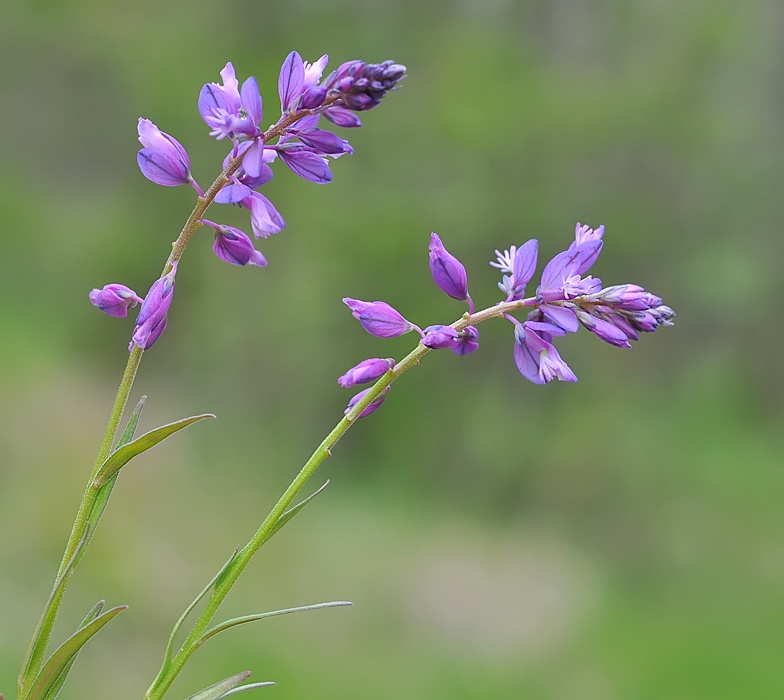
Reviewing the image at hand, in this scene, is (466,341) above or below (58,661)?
above

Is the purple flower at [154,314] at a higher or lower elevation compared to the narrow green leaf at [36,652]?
higher

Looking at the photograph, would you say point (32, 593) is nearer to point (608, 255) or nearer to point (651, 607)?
point (651, 607)

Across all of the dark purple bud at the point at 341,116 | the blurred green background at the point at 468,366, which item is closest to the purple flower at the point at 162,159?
the dark purple bud at the point at 341,116

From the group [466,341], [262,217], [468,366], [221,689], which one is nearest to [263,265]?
[262,217]

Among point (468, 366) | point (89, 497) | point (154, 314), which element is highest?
point (154, 314)

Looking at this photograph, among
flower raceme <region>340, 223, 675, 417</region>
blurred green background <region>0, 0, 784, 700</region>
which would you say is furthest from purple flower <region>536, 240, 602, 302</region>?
blurred green background <region>0, 0, 784, 700</region>

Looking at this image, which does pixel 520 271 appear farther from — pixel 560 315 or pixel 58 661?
pixel 58 661

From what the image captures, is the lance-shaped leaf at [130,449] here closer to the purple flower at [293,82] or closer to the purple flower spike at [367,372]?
the purple flower spike at [367,372]

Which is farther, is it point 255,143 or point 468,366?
point 468,366
